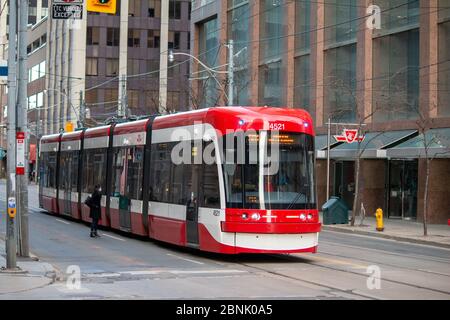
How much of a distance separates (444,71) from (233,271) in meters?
21.0

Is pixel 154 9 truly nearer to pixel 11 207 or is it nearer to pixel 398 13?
pixel 398 13

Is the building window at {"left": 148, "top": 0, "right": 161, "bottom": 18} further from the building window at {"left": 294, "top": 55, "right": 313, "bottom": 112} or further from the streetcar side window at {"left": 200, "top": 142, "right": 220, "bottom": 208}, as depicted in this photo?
the streetcar side window at {"left": 200, "top": 142, "right": 220, "bottom": 208}

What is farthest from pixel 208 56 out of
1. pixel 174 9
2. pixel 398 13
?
pixel 174 9

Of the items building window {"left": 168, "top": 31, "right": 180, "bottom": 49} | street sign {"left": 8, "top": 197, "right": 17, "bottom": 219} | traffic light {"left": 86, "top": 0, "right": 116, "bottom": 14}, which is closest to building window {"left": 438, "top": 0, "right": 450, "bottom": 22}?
traffic light {"left": 86, "top": 0, "right": 116, "bottom": 14}

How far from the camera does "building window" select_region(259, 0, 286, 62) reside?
43.9 m

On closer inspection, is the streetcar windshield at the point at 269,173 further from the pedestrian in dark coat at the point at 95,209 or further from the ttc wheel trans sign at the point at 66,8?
the pedestrian in dark coat at the point at 95,209

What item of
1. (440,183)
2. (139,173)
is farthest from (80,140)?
(440,183)

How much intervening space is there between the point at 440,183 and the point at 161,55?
61.4 metres

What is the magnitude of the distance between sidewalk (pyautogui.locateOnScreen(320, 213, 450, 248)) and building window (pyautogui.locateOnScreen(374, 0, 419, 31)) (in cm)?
970

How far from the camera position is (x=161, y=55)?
292 ft

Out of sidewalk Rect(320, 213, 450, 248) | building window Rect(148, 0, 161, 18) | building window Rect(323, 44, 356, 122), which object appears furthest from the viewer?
building window Rect(148, 0, 161, 18)

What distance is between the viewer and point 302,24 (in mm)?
42062

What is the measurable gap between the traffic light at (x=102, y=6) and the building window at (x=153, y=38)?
243ft

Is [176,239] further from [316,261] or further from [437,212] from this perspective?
[437,212]
